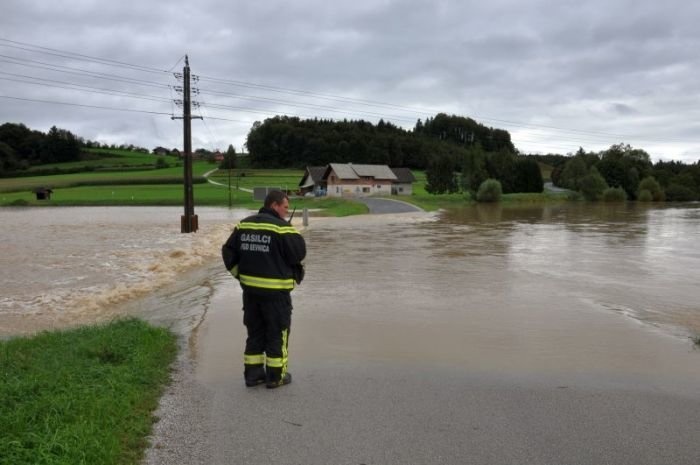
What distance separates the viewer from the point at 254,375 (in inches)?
221

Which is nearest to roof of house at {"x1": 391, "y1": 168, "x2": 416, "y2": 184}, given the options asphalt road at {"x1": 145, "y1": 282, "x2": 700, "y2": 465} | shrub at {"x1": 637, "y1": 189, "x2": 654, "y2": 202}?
shrub at {"x1": 637, "y1": 189, "x2": 654, "y2": 202}

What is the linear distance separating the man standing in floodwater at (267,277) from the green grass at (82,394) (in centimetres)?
98

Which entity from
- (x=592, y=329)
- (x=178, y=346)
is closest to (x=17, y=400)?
(x=178, y=346)

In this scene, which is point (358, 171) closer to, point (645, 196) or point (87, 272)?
point (645, 196)

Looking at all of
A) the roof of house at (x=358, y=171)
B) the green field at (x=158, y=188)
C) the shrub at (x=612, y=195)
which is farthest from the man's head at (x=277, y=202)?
the shrub at (x=612, y=195)

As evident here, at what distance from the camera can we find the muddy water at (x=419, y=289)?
8.21 m

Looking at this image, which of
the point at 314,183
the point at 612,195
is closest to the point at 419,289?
the point at 612,195

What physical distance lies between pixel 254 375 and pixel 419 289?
6.90 m

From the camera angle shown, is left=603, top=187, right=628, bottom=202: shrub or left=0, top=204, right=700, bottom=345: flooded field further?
left=603, top=187, right=628, bottom=202: shrub

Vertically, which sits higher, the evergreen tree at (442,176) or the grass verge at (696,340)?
the evergreen tree at (442,176)

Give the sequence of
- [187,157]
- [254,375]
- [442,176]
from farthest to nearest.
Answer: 1. [442,176]
2. [187,157]
3. [254,375]

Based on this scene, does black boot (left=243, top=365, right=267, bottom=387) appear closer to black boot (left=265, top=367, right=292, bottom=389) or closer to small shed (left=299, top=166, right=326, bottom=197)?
black boot (left=265, top=367, right=292, bottom=389)

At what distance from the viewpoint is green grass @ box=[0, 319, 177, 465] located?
12.1 ft

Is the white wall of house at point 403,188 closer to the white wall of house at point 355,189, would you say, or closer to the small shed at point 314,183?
the white wall of house at point 355,189
